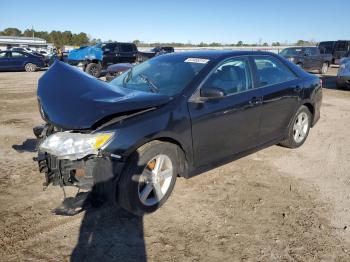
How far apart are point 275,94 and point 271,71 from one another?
0.38m

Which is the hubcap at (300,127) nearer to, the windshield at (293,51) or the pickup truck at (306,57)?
the pickup truck at (306,57)

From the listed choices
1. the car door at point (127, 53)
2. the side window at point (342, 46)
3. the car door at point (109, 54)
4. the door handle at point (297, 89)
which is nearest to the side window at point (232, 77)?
the door handle at point (297, 89)

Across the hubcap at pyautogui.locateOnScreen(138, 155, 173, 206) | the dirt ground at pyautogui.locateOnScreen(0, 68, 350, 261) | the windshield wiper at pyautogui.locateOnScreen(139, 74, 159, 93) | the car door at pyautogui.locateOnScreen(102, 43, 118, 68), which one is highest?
the car door at pyautogui.locateOnScreen(102, 43, 118, 68)

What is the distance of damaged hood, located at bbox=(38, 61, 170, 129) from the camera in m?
3.42

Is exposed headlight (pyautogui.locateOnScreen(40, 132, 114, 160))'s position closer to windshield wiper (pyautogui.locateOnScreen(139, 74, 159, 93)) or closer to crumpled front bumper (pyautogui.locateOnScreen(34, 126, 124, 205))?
crumpled front bumper (pyautogui.locateOnScreen(34, 126, 124, 205))

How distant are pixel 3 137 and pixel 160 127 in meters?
4.21

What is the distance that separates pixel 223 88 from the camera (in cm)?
443

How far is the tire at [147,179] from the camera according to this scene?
137 inches

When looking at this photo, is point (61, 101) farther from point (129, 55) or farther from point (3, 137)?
point (129, 55)

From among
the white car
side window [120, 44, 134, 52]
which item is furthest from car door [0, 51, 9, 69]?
the white car

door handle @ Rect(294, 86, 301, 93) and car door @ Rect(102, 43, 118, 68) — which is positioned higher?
car door @ Rect(102, 43, 118, 68)

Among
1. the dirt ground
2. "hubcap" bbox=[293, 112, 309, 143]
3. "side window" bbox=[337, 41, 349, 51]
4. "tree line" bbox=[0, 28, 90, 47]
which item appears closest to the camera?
the dirt ground

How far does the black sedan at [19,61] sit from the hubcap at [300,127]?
20.9 metres

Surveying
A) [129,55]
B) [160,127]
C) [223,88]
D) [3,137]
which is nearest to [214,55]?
[223,88]
